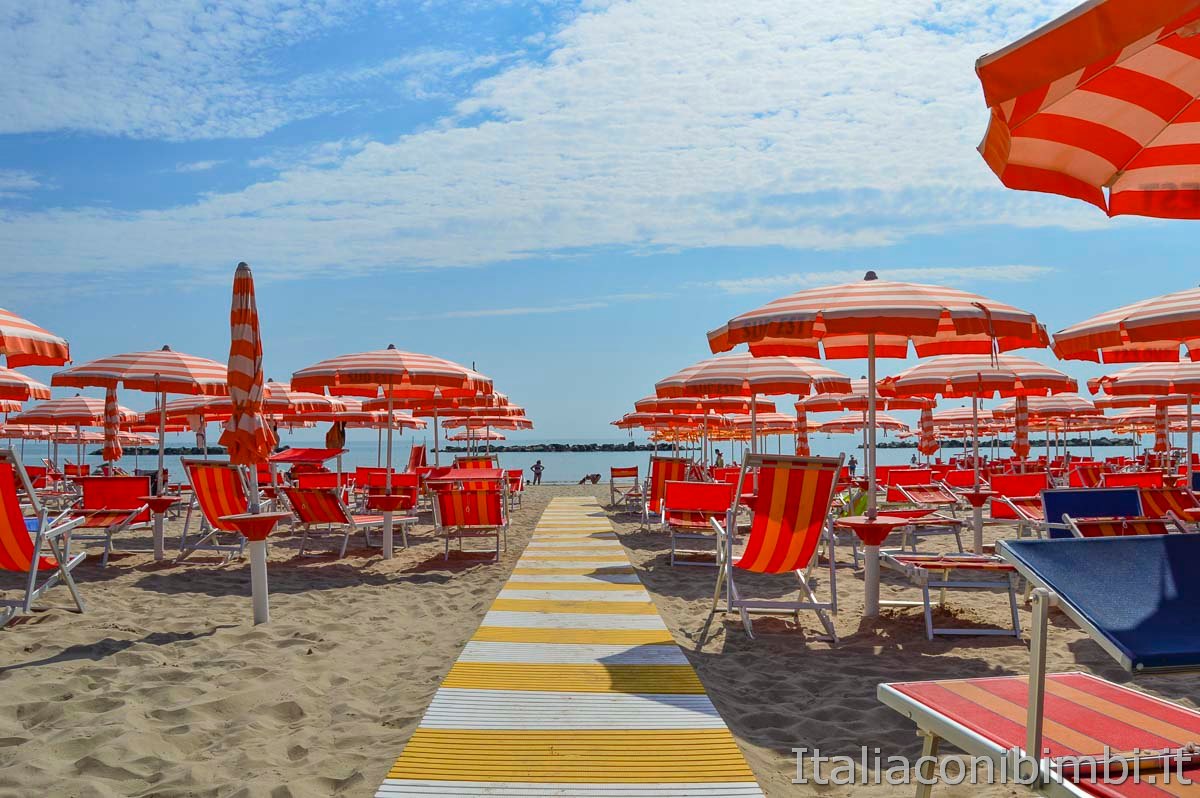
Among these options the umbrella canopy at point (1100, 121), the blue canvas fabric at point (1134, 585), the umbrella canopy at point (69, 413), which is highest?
the umbrella canopy at point (1100, 121)

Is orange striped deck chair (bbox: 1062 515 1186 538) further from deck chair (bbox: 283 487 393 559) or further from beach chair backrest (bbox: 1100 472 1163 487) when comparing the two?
deck chair (bbox: 283 487 393 559)

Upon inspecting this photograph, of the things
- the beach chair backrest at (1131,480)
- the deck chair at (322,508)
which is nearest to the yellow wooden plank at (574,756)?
the deck chair at (322,508)

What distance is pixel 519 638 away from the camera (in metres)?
4.55

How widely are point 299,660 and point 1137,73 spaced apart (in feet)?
13.9

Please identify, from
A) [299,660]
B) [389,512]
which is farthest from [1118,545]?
[389,512]

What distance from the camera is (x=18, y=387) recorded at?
29.6ft

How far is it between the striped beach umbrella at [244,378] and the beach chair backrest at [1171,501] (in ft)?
19.9

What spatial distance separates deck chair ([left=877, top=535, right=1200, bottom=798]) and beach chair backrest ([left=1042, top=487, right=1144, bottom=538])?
3.32 metres

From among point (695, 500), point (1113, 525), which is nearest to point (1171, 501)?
point (1113, 525)

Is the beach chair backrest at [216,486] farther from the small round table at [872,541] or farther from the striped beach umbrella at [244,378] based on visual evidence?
the small round table at [872,541]

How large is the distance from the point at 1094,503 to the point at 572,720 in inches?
149

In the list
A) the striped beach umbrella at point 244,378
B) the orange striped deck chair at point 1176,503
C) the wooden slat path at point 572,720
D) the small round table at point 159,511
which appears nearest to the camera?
the wooden slat path at point 572,720

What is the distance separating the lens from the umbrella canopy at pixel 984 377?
29.1ft

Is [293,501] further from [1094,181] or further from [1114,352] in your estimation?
[1114,352]
